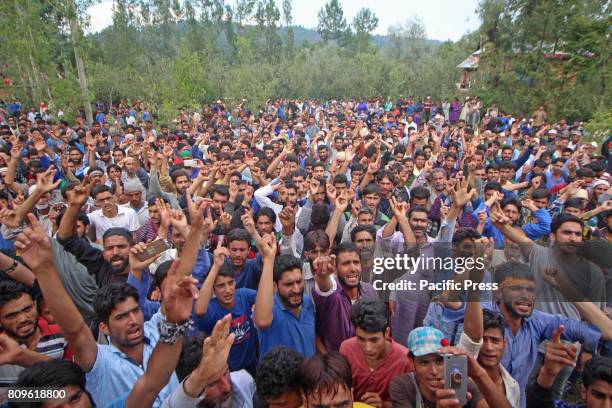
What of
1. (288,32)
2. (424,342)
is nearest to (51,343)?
(424,342)

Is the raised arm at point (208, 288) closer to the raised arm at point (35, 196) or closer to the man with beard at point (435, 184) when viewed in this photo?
the raised arm at point (35, 196)

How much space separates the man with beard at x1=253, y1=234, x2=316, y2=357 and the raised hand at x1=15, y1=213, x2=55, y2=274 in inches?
45.9

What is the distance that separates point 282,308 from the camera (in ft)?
8.93

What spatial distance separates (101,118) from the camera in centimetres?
1691

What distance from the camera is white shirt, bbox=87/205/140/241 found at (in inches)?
176

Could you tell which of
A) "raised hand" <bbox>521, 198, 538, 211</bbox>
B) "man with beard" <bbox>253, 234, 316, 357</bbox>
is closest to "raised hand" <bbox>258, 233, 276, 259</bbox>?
"man with beard" <bbox>253, 234, 316, 357</bbox>

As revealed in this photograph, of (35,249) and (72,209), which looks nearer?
(35,249)

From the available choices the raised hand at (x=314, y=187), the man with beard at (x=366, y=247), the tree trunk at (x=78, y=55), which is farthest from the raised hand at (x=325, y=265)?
the tree trunk at (x=78, y=55)

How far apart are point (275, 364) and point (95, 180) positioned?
4.40 metres

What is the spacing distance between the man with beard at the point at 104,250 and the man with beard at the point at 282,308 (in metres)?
1.33

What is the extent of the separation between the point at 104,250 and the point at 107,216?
1323 mm

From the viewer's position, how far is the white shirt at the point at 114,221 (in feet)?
14.7

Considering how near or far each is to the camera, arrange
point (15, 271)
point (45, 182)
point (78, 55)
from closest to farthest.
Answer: point (15, 271) < point (45, 182) < point (78, 55)

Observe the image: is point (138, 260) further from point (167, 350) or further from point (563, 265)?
point (563, 265)
